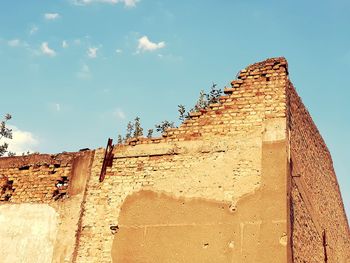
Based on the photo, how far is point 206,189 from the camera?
709cm

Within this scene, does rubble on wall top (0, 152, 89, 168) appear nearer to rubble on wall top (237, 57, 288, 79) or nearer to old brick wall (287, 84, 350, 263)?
rubble on wall top (237, 57, 288, 79)

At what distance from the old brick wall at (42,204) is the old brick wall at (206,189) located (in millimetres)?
357

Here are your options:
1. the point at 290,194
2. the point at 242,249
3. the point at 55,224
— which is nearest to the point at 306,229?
the point at 290,194

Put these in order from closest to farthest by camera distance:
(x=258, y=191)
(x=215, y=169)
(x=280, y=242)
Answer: (x=280, y=242) → (x=258, y=191) → (x=215, y=169)

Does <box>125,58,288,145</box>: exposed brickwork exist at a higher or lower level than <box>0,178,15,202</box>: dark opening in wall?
higher

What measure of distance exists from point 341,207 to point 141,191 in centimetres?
645

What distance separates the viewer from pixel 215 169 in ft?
23.5

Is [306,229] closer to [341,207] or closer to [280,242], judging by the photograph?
[280,242]

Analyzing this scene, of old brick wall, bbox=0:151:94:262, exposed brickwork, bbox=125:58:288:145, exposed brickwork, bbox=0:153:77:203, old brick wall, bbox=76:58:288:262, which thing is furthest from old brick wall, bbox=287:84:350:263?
exposed brickwork, bbox=0:153:77:203

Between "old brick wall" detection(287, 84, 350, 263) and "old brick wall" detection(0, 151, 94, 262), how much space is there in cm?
370

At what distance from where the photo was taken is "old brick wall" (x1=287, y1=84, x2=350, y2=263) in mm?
7176

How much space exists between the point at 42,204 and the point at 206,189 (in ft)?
10.8

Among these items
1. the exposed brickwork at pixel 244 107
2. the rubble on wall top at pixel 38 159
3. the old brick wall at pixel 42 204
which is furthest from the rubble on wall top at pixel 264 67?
the rubble on wall top at pixel 38 159

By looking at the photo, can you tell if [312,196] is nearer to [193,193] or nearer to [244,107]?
[244,107]
